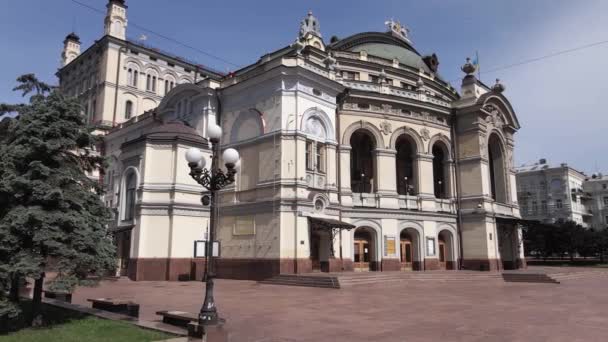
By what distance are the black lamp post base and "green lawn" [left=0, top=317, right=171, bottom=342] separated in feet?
2.15

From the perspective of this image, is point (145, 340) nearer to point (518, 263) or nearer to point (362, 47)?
point (518, 263)

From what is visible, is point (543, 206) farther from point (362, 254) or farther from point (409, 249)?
point (362, 254)

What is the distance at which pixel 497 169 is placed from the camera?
130ft

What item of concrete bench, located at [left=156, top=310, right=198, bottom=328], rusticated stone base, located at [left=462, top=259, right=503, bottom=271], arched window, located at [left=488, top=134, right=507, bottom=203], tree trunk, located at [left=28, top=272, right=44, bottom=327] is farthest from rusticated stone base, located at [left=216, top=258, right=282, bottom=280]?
arched window, located at [left=488, top=134, right=507, bottom=203]

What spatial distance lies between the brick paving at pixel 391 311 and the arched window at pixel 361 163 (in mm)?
11317

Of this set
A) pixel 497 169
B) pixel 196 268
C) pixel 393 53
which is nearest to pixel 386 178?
pixel 497 169

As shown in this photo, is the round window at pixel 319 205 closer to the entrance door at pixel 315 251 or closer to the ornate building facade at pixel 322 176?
the ornate building facade at pixel 322 176

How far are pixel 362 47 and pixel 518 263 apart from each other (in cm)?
2333

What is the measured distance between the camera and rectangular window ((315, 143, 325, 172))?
2908cm

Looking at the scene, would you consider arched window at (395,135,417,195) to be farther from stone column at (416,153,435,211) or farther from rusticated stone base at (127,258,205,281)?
rusticated stone base at (127,258,205,281)

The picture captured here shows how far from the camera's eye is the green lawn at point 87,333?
10492 millimetres

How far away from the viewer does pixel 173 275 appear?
29.1m

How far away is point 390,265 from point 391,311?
54.2 ft

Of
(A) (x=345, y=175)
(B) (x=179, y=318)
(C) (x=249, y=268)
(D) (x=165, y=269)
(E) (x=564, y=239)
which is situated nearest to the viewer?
(B) (x=179, y=318)
